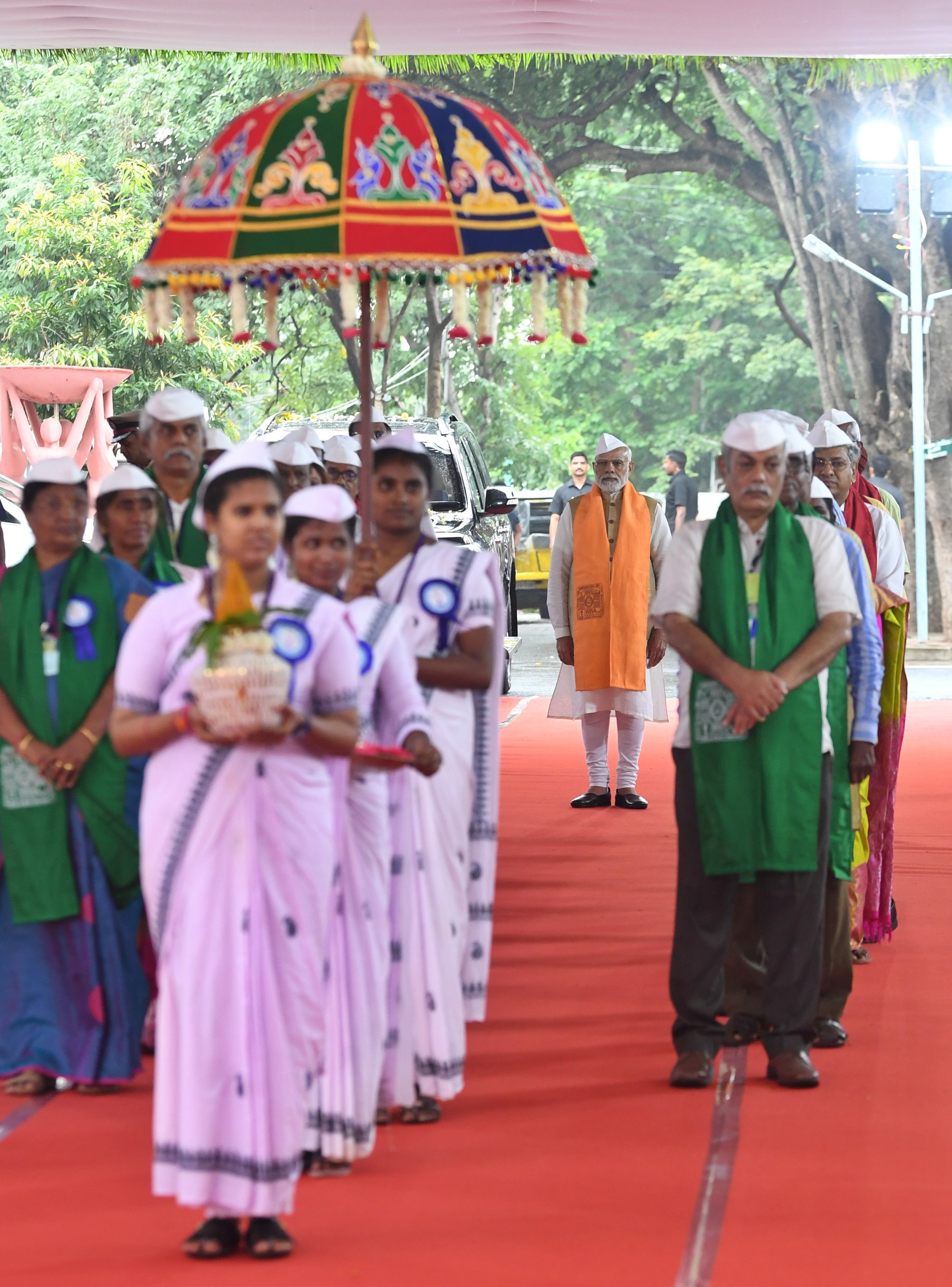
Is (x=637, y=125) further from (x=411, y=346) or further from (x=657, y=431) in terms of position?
(x=657, y=431)

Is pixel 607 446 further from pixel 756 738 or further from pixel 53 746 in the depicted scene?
pixel 53 746

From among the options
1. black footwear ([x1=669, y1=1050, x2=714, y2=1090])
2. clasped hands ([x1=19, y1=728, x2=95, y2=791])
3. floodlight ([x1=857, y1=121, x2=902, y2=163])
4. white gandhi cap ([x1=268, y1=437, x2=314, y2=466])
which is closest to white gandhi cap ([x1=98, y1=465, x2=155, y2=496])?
clasped hands ([x1=19, y1=728, x2=95, y2=791])

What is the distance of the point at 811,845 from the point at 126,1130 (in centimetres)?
211

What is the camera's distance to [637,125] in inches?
1382

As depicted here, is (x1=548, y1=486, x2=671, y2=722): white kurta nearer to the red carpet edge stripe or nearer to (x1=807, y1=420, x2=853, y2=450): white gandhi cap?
(x1=807, y1=420, x2=853, y2=450): white gandhi cap

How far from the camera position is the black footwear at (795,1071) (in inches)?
220

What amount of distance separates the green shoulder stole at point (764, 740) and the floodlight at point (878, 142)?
18.4m

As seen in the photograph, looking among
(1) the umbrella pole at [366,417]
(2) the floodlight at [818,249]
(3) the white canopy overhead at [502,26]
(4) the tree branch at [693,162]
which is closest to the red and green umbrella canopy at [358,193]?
(1) the umbrella pole at [366,417]

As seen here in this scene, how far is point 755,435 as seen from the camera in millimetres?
5547

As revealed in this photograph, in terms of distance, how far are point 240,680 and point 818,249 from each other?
835 inches

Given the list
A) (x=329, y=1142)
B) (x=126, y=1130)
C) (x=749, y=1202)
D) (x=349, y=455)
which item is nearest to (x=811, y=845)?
(x=749, y=1202)

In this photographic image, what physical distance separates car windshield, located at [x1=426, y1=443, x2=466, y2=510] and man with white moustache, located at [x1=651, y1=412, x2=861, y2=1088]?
10166mm

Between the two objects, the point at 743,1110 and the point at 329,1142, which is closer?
the point at 329,1142

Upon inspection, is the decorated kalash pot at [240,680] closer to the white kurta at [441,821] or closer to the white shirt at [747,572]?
the white kurta at [441,821]
